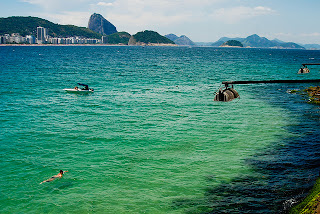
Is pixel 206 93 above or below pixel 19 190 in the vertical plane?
above

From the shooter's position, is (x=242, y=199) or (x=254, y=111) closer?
(x=242, y=199)

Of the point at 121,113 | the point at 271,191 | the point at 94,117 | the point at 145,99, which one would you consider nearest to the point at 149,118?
the point at 121,113

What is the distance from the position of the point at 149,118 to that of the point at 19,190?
22114mm

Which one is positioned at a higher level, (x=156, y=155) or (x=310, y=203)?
(x=310, y=203)

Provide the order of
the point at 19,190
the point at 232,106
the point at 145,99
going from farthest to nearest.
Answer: the point at 145,99
the point at 232,106
the point at 19,190

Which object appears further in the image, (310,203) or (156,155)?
(156,155)

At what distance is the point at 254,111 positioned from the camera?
44625mm

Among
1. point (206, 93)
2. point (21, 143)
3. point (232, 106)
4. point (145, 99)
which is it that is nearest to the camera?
point (21, 143)

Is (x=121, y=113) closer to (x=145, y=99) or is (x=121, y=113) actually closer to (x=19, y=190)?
(x=145, y=99)

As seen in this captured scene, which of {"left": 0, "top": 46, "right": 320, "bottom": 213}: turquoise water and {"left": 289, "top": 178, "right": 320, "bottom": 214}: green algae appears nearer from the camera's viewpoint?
{"left": 289, "top": 178, "right": 320, "bottom": 214}: green algae

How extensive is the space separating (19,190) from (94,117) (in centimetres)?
2114

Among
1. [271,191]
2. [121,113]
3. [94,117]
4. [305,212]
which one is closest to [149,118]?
[121,113]

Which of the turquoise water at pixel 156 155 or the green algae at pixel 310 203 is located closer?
the green algae at pixel 310 203

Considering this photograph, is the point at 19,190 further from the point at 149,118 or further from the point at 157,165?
the point at 149,118
